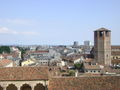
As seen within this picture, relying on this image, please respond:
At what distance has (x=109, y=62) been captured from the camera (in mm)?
92875

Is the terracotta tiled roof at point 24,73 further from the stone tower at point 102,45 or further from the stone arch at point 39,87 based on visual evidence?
the stone tower at point 102,45

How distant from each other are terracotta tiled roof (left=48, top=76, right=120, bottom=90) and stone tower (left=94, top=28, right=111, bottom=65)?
211ft

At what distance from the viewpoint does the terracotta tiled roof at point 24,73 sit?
2822 centimetres

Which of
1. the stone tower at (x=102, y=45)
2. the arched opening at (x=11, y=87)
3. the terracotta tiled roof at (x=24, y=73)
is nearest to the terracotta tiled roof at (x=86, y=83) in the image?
the terracotta tiled roof at (x=24, y=73)

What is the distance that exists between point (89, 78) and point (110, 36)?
6691 centimetres

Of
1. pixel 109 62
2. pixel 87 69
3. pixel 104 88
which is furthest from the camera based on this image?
pixel 109 62

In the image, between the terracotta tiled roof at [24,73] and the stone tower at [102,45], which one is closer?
the terracotta tiled roof at [24,73]

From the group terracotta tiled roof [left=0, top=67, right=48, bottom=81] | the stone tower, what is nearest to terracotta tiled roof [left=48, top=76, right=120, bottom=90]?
terracotta tiled roof [left=0, top=67, right=48, bottom=81]

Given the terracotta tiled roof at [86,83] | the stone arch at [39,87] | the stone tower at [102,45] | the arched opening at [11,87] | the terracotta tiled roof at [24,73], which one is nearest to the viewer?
the terracotta tiled roof at [86,83]

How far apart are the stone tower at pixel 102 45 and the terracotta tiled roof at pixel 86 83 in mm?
64163

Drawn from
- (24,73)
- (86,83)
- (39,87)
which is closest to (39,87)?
(39,87)

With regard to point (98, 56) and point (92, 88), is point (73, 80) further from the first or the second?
point (98, 56)

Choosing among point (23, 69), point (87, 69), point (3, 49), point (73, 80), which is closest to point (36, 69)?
point (23, 69)

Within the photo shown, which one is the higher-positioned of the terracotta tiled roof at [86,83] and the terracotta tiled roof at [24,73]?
the terracotta tiled roof at [24,73]
